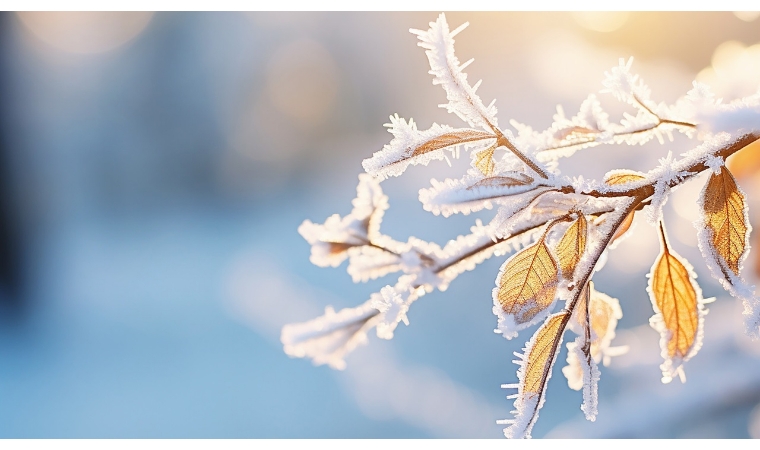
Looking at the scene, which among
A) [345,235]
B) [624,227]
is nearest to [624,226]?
[624,227]

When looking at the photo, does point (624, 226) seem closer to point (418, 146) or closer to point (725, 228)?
point (725, 228)

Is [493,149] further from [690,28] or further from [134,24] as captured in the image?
[134,24]

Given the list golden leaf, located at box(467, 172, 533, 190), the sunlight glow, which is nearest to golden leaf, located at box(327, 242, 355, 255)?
golden leaf, located at box(467, 172, 533, 190)

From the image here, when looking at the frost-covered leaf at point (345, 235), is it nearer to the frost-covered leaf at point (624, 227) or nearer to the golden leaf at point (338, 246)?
the golden leaf at point (338, 246)

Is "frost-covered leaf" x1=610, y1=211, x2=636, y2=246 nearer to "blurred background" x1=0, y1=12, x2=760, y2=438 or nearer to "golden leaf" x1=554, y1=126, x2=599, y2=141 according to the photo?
"golden leaf" x1=554, y1=126, x2=599, y2=141

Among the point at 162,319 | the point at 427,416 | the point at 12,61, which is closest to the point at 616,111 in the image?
the point at 427,416

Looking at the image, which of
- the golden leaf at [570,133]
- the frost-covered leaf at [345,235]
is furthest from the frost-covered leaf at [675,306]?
the frost-covered leaf at [345,235]
